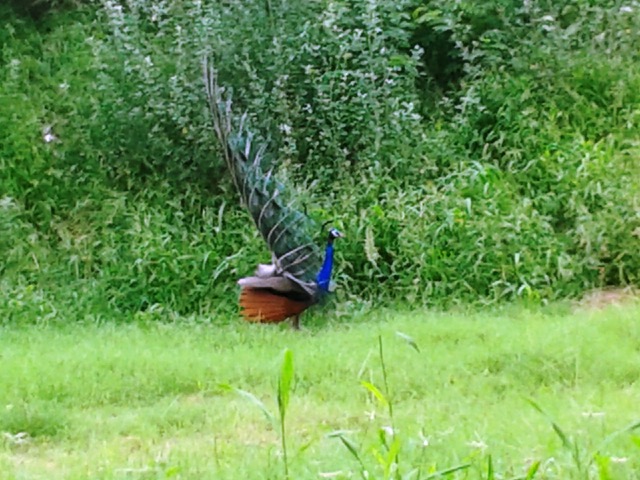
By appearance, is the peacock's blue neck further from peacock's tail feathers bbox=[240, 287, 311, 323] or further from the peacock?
peacock's tail feathers bbox=[240, 287, 311, 323]

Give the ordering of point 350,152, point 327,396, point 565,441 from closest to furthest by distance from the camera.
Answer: point 565,441 < point 327,396 < point 350,152

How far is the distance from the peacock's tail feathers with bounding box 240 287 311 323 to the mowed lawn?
9 centimetres

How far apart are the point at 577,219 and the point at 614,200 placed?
0.88 feet

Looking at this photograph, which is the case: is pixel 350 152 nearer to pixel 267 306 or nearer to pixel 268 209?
pixel 268 209

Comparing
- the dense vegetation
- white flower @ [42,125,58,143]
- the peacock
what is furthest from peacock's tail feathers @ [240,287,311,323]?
white flower @ [42,125,58,143]

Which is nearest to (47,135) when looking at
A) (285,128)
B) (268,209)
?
(285,128)

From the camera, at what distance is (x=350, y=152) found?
7242mm

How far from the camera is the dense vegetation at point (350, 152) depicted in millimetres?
6160

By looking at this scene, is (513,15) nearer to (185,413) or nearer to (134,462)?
(185,413)

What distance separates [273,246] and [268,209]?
23 centimetres

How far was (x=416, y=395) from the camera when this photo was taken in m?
3.96

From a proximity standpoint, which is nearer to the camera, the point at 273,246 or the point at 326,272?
the point at 326,272

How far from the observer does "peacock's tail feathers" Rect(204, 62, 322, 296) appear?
18.7 ft

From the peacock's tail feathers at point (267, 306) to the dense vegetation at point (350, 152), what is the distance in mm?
529
